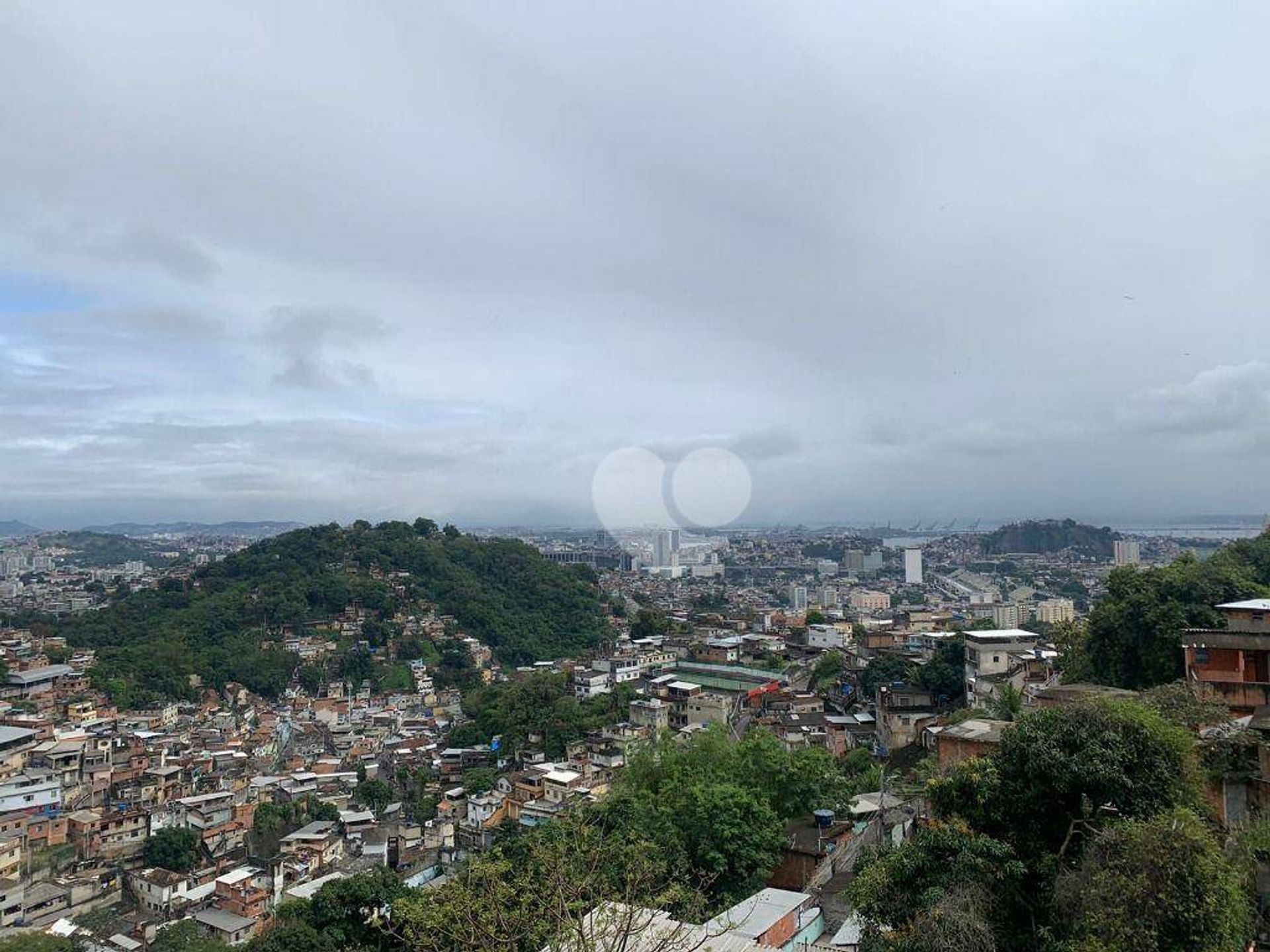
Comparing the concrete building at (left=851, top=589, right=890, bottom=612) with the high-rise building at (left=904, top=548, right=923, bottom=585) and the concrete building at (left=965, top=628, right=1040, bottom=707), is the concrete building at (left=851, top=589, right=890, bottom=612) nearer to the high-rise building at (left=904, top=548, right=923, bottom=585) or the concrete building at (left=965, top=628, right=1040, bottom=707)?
the high-rise building at (left=904, top=548, right=923, bottom=585)

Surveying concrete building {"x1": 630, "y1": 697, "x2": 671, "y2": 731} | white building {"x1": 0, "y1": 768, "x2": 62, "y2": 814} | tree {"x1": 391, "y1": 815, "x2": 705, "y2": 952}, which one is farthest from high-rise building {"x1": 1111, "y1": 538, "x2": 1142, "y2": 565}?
tree {"x1": 391, "y1": 815, "x2": 705, "y2": 952}

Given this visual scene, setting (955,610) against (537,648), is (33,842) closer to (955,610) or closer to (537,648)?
(537,648)

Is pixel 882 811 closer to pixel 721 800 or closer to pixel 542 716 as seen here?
pixel 721 800

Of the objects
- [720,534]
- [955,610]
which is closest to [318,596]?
[955,610]

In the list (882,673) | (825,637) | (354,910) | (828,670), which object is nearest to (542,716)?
(828,670)

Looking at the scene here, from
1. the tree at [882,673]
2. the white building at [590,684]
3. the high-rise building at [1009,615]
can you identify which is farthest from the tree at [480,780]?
the high-rise building at [1009,615]

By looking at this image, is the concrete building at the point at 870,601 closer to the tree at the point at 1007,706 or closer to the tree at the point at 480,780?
the tree at the point at 480,780
